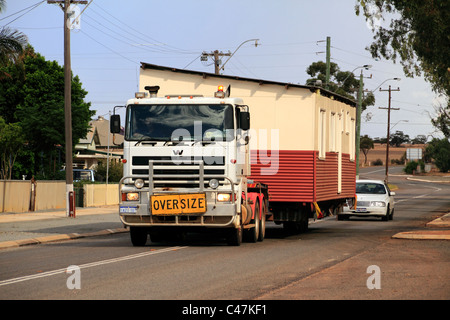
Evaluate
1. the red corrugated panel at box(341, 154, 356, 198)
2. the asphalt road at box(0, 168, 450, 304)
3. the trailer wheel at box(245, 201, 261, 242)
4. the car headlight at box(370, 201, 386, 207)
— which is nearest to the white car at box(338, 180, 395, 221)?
the car headlight at box(370, 201, 386, 207)

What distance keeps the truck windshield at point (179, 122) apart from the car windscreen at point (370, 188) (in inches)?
622

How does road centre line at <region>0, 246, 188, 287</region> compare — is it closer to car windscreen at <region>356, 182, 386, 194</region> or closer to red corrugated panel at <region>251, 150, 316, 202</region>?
red corrugated panel at <region>251, 150, 316, 202</region>

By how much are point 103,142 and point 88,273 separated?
85158 mm

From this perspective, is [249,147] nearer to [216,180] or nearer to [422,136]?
[216,180]

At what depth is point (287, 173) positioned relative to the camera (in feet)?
63.7

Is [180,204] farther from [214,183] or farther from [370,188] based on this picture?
[370,188]

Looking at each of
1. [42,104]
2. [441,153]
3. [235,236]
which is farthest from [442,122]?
[441,153]

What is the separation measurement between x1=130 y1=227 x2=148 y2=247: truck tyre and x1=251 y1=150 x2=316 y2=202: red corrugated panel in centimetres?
327

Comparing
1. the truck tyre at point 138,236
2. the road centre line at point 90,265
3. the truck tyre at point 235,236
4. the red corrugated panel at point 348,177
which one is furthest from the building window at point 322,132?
the truck tyre at point 138,236

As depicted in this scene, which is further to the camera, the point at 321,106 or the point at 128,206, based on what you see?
the point at 321,106

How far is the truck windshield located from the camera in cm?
1652

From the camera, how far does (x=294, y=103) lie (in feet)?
63.5
